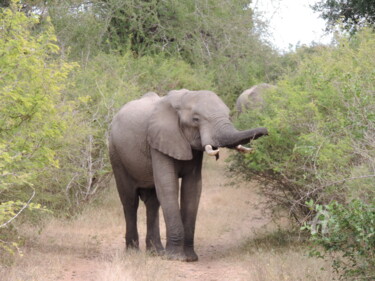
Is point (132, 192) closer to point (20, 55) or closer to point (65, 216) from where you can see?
point (65, 216)

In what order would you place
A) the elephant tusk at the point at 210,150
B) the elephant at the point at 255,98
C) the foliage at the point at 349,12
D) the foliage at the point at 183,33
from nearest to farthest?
the elephant tusk at the point at 210,150
the elephant at the point at 255,98
the foliage at the point at 349,12
the foliage at the point at 183,33

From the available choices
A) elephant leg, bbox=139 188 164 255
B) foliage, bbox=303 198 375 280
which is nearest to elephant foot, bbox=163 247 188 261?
elephant leg, bbox=139 188 164 255

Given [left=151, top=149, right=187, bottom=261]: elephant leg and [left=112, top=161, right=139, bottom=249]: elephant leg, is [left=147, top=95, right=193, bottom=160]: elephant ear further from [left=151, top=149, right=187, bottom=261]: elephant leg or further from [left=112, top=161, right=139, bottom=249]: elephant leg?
[left=112, top=161, right=139, bottom=249]: elephant leg

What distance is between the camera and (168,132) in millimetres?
9375

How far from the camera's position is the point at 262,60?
74.0 feet

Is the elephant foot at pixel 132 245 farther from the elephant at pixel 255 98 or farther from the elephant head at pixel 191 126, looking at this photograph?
the elephant at pixel 255 98

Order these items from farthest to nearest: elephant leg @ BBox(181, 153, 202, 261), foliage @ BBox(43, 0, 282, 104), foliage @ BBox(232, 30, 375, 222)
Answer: foliage @ BBox(43, 0, 282, 104) → elephant leg @ BBox(181, 153, 202, 261) → foliage @ BBox(232, 30, 375, 222)

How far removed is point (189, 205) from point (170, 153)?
0.87 meters

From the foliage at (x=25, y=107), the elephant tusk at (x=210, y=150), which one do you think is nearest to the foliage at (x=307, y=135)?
the elephant tusk at (x=210, y=150)

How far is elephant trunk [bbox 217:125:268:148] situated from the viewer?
8.16 meters

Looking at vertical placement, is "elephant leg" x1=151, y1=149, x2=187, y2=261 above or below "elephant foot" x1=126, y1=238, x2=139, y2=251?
above

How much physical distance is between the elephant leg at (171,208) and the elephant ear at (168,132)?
219mm

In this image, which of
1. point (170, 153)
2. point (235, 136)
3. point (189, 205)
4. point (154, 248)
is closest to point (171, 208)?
point (189, 205)

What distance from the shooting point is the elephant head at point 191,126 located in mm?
8641
